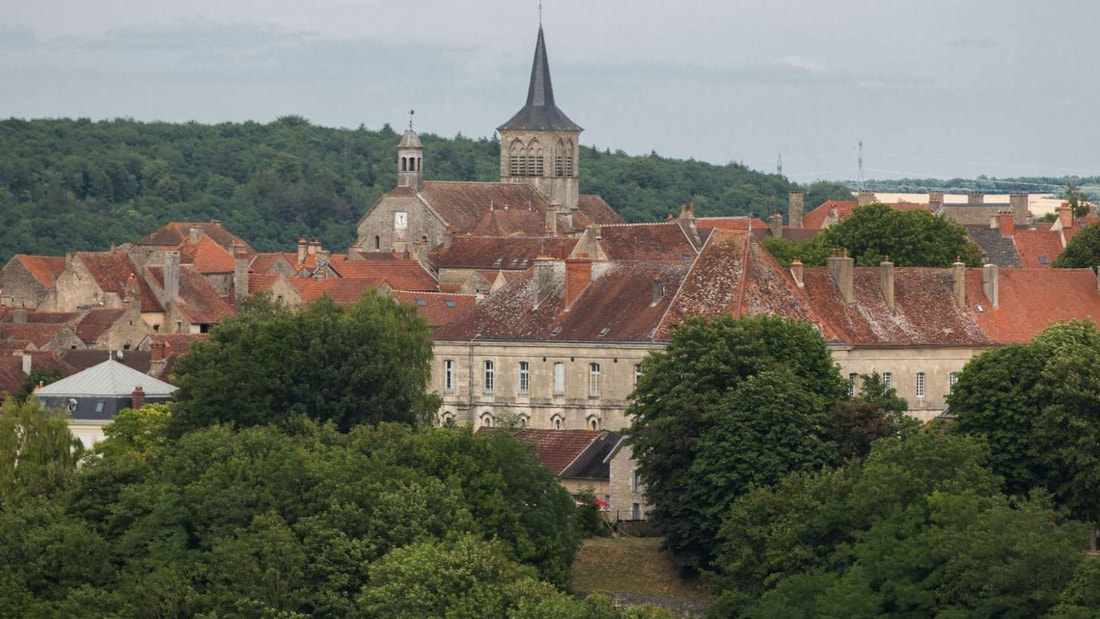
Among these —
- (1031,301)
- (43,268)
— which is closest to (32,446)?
(1031,301)

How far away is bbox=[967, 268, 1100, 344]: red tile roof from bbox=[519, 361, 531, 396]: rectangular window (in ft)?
44.0

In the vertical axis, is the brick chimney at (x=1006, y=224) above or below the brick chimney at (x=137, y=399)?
above

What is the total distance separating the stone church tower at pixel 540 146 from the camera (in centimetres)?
16412

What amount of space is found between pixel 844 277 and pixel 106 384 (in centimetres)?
2249

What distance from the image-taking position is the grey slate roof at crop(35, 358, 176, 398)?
90000mm

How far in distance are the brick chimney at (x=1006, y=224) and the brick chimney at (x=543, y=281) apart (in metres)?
45.6

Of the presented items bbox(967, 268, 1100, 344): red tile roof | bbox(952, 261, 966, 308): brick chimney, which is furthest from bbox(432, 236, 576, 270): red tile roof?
bbox(952, 261, 966, 308): brick chimney

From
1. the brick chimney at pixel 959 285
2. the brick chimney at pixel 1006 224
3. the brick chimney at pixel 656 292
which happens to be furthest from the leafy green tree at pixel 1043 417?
the brick chimney at pixel 1006 224

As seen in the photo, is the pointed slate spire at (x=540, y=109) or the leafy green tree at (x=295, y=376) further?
the pointed slate spire at (x=540, y=109)

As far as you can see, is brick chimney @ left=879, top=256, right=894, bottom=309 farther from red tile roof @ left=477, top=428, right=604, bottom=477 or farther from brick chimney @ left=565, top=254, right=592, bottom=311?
red tile roof @ left=477, top=428, right=604, bottom=477

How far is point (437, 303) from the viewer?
10994cm

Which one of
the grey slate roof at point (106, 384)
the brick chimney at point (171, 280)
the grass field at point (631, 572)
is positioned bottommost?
the grass field at point (631, 572)

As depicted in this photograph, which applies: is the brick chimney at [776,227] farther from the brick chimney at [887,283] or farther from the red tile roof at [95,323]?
the brick chimney at [887,283]

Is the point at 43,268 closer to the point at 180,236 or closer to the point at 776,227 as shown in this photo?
the point at 180,236
